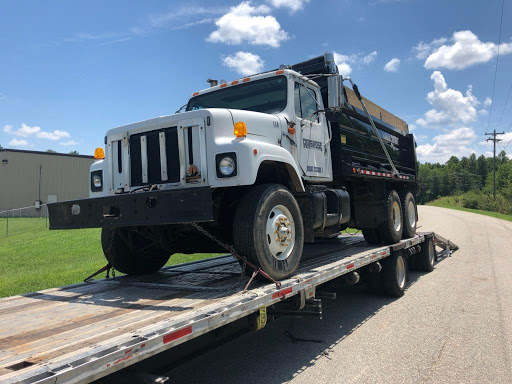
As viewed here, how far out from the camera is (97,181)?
5.08 meters

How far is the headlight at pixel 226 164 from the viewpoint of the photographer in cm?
405

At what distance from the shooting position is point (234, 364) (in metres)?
4.34

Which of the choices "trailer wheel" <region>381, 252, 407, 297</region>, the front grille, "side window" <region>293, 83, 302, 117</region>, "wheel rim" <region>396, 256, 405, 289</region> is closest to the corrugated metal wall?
"wheel rim" <region>396, 256, 405, 289</region>

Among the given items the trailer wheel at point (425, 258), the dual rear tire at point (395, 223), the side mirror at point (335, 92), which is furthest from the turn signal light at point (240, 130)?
the trailer wheel at point (425, 258)

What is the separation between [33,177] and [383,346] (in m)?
45.2

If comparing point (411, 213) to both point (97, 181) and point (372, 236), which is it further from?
point (97, 181)

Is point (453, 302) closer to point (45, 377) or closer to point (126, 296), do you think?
point (126, 296)

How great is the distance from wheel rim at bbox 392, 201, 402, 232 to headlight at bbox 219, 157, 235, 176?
518 centimetres

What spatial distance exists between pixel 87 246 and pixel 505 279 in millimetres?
12198

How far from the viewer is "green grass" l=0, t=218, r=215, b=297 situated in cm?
790

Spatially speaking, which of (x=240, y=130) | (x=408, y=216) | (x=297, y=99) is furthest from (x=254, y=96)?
(x=408, y=216)

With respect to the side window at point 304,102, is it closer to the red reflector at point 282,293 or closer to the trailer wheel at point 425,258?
the red reflector at point 282,293

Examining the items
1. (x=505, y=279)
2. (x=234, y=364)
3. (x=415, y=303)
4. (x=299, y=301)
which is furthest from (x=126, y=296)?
(x=505, y=279)

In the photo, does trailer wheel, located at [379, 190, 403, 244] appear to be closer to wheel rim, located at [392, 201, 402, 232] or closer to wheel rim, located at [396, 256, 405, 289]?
wheel rim, located at [392, 201, 402, 232]
